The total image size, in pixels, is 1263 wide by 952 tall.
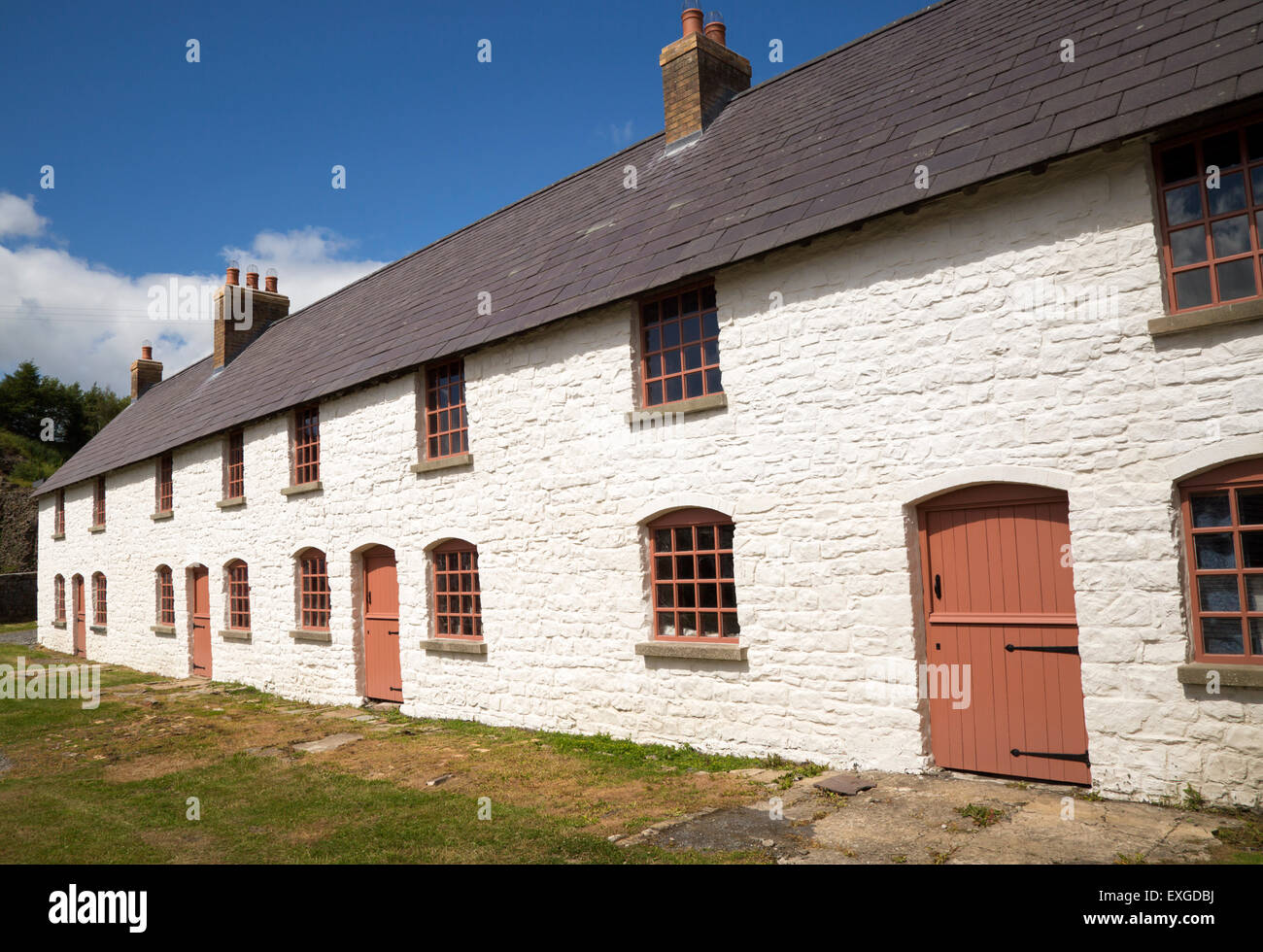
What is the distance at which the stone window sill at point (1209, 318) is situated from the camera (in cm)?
561

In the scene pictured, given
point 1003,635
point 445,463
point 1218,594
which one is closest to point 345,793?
point 445,463

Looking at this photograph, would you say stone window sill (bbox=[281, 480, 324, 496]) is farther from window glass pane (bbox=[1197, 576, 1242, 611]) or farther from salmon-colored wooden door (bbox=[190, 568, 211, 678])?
window glass pane (bbox=[1197, 576, 1242, 611])

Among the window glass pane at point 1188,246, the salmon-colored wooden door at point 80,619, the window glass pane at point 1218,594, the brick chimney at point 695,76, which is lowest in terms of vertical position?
the salmon-colored wooden door at point 80,619

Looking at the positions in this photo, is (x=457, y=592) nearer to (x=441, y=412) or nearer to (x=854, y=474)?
(x=441, y=412)

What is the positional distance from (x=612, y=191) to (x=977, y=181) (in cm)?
647

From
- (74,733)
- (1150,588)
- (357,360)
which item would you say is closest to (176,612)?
(74,733)

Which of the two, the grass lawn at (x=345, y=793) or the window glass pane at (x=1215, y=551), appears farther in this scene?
the grass lawn at (x=345, y=793)

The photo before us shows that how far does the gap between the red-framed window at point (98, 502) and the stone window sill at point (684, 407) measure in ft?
63.7

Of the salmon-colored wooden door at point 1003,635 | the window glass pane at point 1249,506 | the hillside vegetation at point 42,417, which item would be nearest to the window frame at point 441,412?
the salmon-colored wooden door at point 1003,635

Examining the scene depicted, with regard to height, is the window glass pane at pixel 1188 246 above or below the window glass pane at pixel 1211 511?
above

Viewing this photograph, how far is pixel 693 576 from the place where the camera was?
8.88 metres

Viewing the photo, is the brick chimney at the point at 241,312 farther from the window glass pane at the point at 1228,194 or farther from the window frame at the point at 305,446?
the window glass pane at the point at 1228,194

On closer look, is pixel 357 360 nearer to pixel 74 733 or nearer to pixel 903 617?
pixel 74 733

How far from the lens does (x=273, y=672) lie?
15.0 meters
